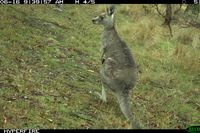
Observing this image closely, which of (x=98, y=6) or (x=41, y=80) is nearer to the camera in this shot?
(x=41, y=80)

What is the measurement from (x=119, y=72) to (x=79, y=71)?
2933 mm

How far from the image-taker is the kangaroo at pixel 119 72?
8812mm

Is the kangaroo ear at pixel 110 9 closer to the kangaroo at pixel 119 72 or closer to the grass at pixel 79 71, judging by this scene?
the kangaroo at pixel 119 72

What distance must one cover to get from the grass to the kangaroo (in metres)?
0.49

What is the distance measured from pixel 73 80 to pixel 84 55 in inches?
103

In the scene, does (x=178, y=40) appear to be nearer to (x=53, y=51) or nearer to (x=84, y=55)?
(x=84, y=55)

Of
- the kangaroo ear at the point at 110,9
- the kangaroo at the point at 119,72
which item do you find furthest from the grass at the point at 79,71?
the kangaroo ear at the point at 110,9

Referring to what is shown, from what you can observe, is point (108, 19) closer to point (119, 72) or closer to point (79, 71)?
point (79, 71)

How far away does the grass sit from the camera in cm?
901

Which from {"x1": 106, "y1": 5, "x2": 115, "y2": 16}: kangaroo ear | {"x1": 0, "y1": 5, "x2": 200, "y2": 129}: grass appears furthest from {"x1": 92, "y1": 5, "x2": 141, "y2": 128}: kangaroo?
{"x1": 106, "y1": 5, "x2": 115, "y2": 16}: kangaroo ear

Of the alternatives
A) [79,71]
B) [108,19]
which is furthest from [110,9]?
[79,71]

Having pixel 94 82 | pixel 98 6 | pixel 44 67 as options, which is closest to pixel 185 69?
pixel 94 82

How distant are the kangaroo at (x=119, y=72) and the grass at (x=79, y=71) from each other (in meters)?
0.49

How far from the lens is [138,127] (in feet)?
26.9
